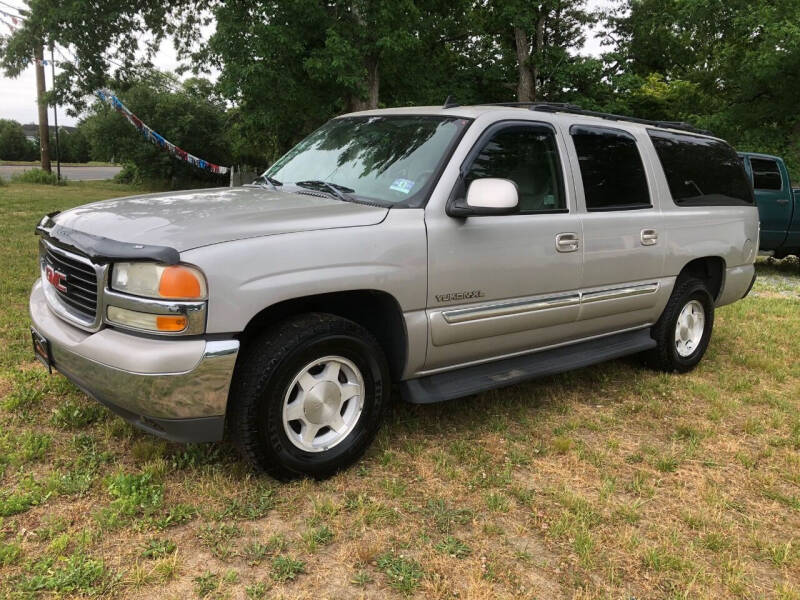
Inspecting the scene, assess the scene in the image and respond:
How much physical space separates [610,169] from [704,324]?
1797mm

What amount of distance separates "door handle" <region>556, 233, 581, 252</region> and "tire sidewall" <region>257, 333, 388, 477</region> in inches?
52.7

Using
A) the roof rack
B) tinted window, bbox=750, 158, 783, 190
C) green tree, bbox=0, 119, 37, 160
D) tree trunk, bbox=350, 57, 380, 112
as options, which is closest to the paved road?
green tree, bbox=0, 119, 37, 160

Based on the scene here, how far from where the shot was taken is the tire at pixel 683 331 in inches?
187

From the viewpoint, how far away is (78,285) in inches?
114

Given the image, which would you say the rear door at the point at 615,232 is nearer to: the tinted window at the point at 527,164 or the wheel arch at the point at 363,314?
the tinted window at the point at 527,164

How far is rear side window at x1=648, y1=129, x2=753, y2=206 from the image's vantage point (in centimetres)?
465

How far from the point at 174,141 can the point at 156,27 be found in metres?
9.36

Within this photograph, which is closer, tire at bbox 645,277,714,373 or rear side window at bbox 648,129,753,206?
rear side window at bbox 648,129,753,206

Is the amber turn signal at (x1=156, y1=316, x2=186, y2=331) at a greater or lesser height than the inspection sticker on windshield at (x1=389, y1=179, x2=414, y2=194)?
lesser

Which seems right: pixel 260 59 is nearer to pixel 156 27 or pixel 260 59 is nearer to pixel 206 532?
pixel 156 27

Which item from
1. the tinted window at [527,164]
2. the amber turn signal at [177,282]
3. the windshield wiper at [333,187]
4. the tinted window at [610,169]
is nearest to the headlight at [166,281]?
the amber turn signal at [177,282]

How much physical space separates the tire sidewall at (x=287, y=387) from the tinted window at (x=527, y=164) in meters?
1.16

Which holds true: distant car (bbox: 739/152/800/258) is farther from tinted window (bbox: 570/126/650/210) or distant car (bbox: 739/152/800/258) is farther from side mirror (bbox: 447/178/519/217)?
side mirror (bbox: 447/178/519/217)

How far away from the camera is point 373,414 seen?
3174mm
